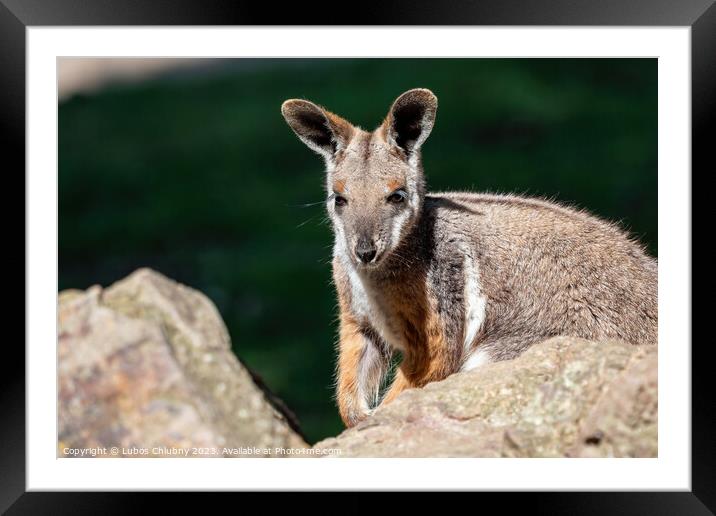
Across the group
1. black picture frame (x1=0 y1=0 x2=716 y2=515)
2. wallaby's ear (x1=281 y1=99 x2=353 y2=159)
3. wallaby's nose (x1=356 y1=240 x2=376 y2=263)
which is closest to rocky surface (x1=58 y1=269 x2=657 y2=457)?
black picture frame (x1=0 y1=0 x2=716 y2=515)

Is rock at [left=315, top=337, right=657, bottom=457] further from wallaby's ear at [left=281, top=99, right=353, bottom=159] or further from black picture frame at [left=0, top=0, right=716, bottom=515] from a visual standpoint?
wallaby's ear at [left=281, top=99, right=353, bottom=159]

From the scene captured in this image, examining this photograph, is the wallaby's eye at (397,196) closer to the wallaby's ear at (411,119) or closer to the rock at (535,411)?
the wallaby's ear at (411,119)

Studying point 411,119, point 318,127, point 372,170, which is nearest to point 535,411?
point 372,170

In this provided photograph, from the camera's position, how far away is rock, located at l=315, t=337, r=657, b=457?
6238mm

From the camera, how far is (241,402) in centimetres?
684

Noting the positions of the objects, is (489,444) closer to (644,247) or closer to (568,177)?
(644,247)

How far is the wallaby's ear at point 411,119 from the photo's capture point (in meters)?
8.07

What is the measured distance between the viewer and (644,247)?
9.39 m

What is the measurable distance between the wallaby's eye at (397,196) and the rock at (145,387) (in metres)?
2.08

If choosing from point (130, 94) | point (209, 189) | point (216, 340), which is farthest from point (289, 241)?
point (216, 340)

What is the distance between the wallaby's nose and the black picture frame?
5.85ft

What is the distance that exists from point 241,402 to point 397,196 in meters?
2.30

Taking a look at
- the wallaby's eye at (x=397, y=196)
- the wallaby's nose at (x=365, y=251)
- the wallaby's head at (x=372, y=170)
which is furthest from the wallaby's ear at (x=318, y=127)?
the wallaby's nose at (x=365, y=251)
